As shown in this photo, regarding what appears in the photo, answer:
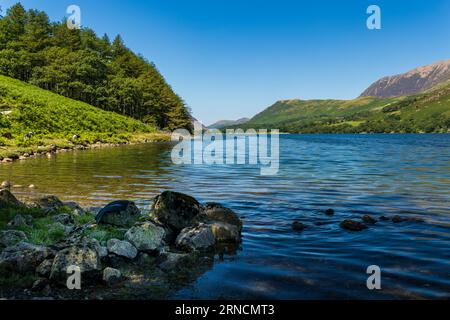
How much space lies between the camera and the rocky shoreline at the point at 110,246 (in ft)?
31.7

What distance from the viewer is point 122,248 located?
11555mm

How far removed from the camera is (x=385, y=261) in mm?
12242

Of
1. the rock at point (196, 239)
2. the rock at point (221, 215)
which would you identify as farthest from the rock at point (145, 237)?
the rock at point (221, 215)

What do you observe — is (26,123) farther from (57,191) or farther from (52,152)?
(57,191)

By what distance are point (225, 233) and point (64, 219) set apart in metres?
5.77

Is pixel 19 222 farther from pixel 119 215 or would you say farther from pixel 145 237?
pixel 145 237

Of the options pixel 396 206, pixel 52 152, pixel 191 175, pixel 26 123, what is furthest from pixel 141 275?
pixel 26 123

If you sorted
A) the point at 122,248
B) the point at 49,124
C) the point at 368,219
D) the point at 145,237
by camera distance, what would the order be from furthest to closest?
the point at 49,124, the point at 368,219, the point at 145,237, the point at 122,248

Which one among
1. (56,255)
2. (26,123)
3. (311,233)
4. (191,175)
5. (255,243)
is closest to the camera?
(56,255)

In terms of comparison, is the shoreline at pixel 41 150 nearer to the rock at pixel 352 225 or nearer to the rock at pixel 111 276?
the rock at pixel 111 276

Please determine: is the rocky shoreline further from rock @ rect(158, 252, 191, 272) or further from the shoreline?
the shoreline

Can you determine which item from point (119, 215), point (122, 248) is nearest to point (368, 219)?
point (119, 215)
